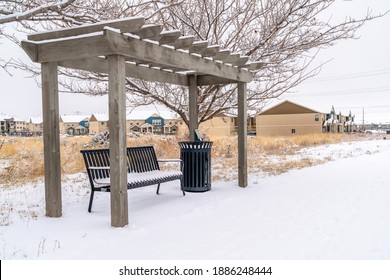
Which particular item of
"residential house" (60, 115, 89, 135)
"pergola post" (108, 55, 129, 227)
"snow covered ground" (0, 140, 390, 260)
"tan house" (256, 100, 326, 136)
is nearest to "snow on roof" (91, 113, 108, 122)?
"residential house" (60, 115, 89, 135)

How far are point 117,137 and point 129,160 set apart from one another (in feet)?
6.69

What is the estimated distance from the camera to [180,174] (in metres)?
6.75

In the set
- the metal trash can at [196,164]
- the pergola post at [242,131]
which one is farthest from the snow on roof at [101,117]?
the metal trash can at [196,164]

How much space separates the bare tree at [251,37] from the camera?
28.5ft

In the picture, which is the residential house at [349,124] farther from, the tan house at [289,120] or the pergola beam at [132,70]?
the pergola beam at [132,70]

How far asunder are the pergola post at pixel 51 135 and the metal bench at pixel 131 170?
46 cm

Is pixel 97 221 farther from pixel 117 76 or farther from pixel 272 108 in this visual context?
pixel 272 108

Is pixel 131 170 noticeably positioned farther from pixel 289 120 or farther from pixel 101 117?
pixel 101 117

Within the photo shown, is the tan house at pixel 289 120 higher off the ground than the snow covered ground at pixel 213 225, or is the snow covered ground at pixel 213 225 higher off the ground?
the tan house at pixel 289 120

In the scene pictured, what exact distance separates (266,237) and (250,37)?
6.58 m

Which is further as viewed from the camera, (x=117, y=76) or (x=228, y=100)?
(x=228, y=100)

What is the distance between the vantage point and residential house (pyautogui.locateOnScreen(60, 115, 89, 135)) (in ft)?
216

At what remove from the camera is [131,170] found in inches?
266

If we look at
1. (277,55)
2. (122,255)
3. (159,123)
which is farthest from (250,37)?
(159,123)
